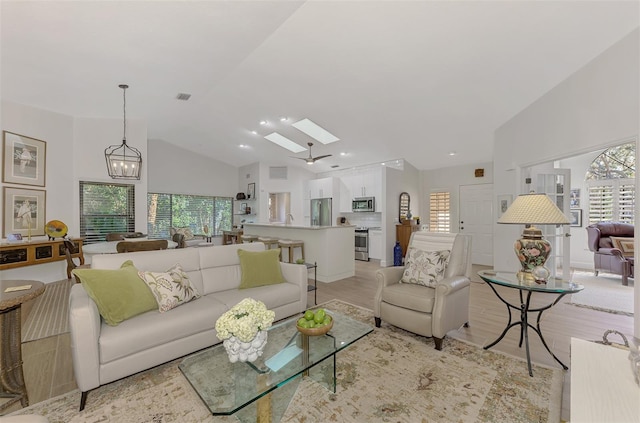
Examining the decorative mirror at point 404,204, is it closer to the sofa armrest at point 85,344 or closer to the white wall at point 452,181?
the white wall at point 452,181

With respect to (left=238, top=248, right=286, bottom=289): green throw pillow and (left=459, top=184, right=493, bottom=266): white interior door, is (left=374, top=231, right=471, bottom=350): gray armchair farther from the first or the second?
(left=459, top=184, right=493, bottom=266): white interior door

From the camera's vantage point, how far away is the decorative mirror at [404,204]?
7.04 m

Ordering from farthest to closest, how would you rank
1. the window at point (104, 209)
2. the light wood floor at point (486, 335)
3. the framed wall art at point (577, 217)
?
the framed wall art at point (577, 217) → the window at point (104, 209) → the light wood floor at point (486, 335)

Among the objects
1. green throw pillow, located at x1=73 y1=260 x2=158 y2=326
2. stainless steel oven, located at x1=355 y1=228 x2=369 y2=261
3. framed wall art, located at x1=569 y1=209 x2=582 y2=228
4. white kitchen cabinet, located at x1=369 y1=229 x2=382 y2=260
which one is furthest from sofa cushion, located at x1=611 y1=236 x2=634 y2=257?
green throw pillow, located at x1=73 y1=260 x2=158 y2=326

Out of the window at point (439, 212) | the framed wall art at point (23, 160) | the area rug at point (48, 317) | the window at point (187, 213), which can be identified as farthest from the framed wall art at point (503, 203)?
the framed wall art at point (23, 160)

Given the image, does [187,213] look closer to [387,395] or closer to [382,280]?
[382,280]

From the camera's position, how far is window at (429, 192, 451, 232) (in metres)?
7.05

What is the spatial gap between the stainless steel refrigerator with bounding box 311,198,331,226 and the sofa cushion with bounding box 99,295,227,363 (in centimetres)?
574

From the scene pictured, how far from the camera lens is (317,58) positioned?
371cm

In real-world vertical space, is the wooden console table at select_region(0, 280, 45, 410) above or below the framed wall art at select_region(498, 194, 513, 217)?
below

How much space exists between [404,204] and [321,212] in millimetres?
2453

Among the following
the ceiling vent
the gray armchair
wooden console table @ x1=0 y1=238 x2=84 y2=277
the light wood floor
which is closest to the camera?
the light wood floor

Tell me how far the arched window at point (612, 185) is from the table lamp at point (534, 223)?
217 inches

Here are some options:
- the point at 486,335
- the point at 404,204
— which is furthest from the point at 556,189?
the point at 486,335
